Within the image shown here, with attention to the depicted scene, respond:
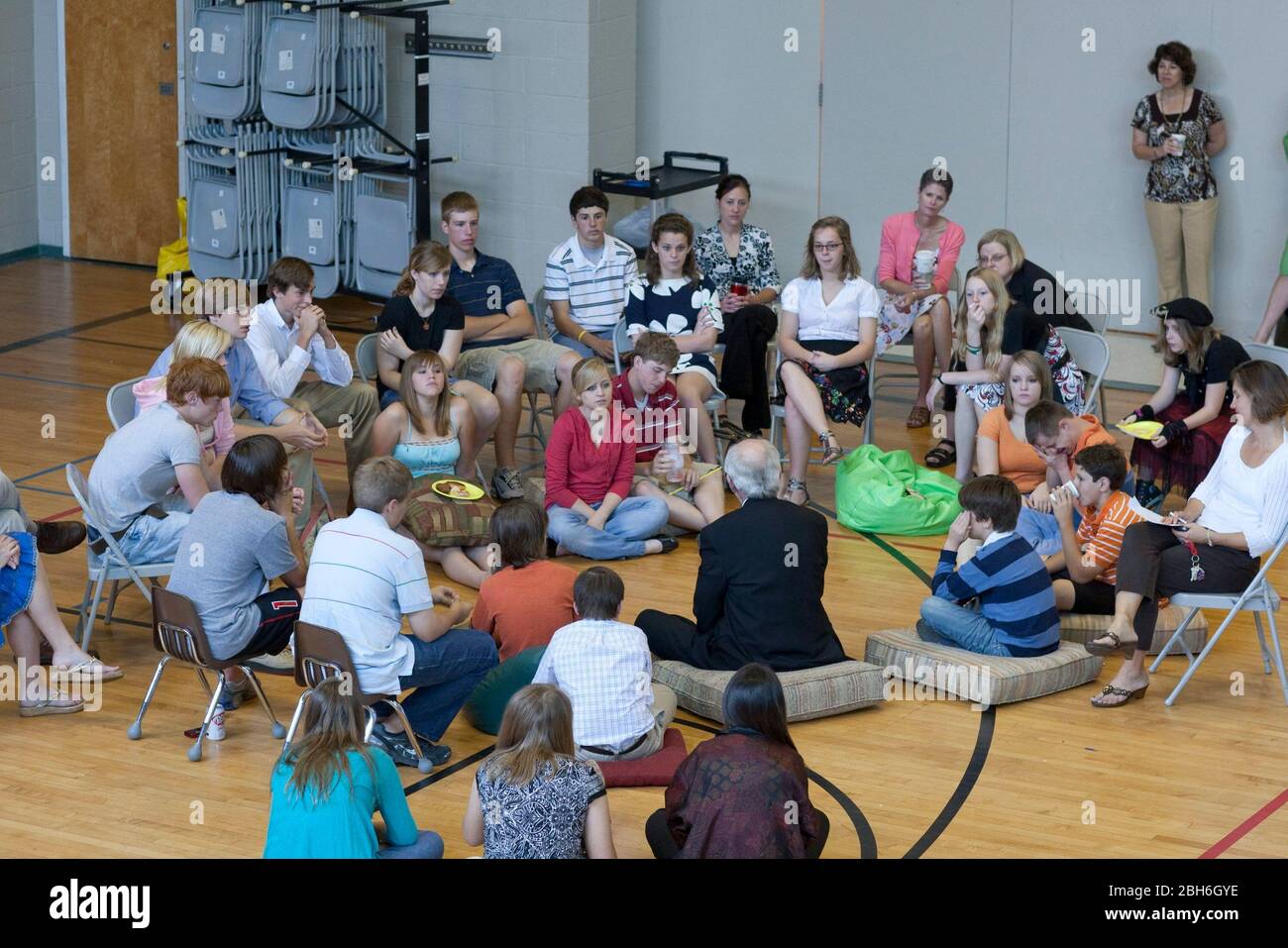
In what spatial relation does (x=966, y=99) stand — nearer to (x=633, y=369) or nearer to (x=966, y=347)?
(x=966, y=347)

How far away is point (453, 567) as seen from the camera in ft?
23.3

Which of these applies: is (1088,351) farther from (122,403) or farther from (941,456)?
(122,403)

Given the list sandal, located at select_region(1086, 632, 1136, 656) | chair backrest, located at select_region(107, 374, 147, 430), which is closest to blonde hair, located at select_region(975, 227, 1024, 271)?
sandal, located at select_region(1086, 632, 1136, 656)

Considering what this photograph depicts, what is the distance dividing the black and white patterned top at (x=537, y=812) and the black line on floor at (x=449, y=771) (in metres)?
1.10

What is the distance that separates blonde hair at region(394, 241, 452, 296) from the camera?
7.85 meters

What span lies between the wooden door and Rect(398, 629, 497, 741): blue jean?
755cm

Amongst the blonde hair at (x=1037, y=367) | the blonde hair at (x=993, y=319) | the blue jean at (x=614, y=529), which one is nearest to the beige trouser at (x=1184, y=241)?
the blonde hair at (x=993, y=319)

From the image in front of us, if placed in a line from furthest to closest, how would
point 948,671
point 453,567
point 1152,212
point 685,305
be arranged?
point 1152,212 → point 685,305 → point 453,567 → point 948,671

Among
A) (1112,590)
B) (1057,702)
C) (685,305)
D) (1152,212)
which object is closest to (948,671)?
(1057,702)

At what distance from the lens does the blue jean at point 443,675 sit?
5488 millimetres

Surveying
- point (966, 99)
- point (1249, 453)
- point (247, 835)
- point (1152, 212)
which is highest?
point (966, 99)

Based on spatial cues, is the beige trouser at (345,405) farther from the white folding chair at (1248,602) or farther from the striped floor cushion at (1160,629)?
the white folding chair at (1248,602)

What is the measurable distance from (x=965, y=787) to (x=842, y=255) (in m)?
3.54

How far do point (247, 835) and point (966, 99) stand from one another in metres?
6.75
